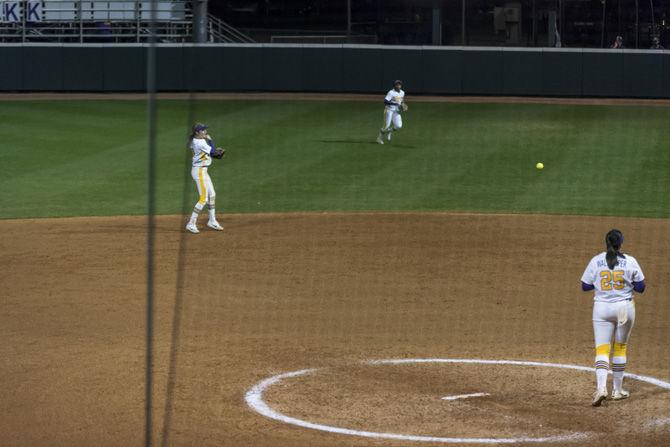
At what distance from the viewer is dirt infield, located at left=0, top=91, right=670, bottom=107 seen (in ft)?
103

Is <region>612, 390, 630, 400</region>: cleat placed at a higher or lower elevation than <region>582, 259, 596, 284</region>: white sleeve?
lower

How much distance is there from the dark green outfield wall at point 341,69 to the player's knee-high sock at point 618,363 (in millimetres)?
23449

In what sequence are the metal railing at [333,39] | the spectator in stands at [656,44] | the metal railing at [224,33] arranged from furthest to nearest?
the metal railing at [224,33], the metal railing at [333,39], the spectator in stands at [656,44]

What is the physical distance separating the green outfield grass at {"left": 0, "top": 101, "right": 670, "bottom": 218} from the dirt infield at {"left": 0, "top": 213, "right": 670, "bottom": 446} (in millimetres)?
1867

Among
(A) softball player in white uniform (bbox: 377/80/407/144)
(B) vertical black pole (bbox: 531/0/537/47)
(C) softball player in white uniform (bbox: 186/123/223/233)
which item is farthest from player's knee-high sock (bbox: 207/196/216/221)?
(B) vertical black pole (bbox: 531/0/537/47)

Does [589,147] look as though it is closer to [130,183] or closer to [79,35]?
[130,183]

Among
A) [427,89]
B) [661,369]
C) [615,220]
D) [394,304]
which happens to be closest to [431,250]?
[394,304]

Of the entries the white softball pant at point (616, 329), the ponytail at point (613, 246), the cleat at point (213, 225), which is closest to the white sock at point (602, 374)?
the white softball pant at point (616, 329)

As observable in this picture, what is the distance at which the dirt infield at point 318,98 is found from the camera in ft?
103

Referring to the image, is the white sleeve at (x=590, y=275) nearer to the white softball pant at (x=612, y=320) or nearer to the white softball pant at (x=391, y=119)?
the white softball pant at (x=612, y=320)

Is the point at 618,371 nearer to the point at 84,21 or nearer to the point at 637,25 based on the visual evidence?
the point at 637,25

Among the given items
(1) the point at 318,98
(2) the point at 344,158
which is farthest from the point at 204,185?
(1) the point at 318,98

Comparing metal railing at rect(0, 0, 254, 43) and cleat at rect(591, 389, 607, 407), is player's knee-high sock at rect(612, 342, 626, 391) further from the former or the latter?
metal railing at rect(0, 0, 254, 43)

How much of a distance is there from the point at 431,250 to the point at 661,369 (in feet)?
18.7
